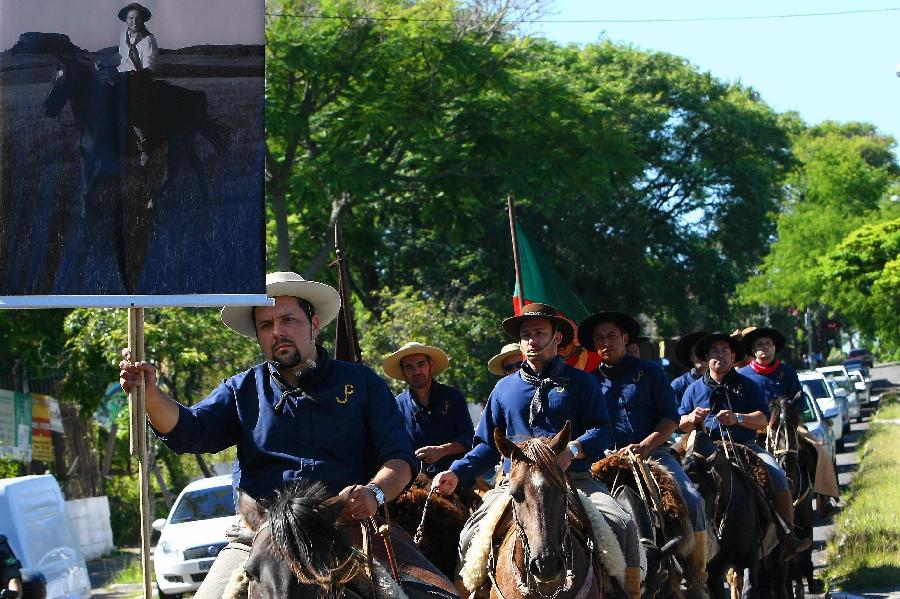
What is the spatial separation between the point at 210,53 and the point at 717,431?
27.9ft

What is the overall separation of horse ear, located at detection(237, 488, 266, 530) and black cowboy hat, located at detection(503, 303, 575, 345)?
12.1ft

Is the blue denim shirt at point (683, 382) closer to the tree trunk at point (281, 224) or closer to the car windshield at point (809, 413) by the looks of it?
the car windshield at point (809, 413)

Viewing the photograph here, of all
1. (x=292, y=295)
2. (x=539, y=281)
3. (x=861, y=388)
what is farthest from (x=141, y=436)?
(x=861, y=388)

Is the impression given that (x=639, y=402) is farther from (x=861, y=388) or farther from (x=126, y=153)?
(x=861, y=388)

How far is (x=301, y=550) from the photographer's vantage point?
5480 mm

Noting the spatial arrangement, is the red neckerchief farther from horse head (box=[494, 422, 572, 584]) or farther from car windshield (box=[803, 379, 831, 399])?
car windshield (box=[803, 379, 831, 399])

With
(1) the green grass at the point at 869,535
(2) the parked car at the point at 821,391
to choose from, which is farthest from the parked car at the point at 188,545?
(2) the parked car at the point at 821,391

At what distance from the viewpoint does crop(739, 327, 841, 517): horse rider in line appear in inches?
636

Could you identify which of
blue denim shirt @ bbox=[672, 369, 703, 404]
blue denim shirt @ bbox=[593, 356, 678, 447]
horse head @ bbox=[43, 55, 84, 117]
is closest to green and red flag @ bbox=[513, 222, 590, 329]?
blue denim shirt @ bbox=[672, 369, 703, 404]

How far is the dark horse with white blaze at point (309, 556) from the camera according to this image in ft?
18.0

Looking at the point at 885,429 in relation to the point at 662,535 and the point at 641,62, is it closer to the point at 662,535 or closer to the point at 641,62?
the point at 641,62

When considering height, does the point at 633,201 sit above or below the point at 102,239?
above

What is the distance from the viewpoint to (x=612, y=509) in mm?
9172

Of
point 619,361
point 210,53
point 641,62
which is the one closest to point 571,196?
point 619,361
